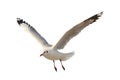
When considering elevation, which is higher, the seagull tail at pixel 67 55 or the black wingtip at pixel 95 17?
the black wingtip at pixel 95 17

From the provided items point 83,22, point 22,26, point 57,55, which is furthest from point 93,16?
point 22,26

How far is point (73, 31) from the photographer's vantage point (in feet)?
37.4

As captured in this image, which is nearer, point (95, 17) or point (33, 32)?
point (95, 17)

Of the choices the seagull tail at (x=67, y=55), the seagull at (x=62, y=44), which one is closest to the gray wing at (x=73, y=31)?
Result: the seagull at (x=62, y=44)

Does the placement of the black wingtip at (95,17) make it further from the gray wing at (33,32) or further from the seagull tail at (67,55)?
the gray wing at (33,32)

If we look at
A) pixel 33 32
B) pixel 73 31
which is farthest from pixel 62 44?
A: pixel 33 32

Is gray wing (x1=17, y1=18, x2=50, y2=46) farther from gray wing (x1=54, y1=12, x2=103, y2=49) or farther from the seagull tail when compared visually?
the seagull tail

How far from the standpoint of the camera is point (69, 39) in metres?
11.6

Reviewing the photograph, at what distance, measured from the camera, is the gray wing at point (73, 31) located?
36.9 feet

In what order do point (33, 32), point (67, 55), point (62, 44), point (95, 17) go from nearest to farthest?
point (95, 17), point (67, 55), point (62, 44), point (33, 32)

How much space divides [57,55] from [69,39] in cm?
34

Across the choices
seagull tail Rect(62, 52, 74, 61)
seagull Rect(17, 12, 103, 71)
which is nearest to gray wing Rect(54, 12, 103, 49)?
seagull Rect(17, 12, 103, 71)

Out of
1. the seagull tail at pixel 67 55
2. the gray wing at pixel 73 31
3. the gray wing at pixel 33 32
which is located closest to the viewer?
the gray wing at pixel 73 31

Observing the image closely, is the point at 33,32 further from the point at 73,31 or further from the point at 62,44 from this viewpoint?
the point at 73,31
